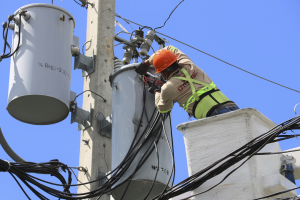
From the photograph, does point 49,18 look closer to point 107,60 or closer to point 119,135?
point 107,60

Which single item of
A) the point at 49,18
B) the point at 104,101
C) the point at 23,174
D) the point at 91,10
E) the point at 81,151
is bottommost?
the point at 23,174

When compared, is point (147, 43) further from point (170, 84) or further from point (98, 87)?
point (170, 84)

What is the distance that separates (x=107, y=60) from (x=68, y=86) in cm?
69

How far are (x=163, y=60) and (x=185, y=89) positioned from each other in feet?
1.32

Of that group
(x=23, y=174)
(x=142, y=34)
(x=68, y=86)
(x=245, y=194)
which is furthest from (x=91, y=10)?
(x=245, y=194)

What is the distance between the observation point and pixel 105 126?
5801mm

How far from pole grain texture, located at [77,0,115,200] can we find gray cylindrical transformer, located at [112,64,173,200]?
1.09 ft

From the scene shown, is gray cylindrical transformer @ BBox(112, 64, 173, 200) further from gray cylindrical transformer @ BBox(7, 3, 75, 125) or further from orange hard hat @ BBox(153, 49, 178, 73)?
gray cylindrical transformer @ BBox(7, 3, 75, 125)

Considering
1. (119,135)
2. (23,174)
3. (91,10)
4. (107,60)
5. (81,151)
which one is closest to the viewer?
(23,174)

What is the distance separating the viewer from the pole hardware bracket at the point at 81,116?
5.93 metres

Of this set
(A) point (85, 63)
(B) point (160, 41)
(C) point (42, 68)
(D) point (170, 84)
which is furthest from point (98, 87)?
(B) point (160, 41)

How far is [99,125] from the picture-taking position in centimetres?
588

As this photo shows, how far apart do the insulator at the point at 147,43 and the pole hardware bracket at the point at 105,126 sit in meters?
1.35

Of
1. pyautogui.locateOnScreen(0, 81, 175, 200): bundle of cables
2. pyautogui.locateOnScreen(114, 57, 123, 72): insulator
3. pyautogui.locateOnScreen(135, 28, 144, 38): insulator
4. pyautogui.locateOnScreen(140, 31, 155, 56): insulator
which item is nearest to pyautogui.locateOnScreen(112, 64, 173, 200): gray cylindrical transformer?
pyautogui.locateOnScreen(0, 81, 175, 200): bundle of cables
